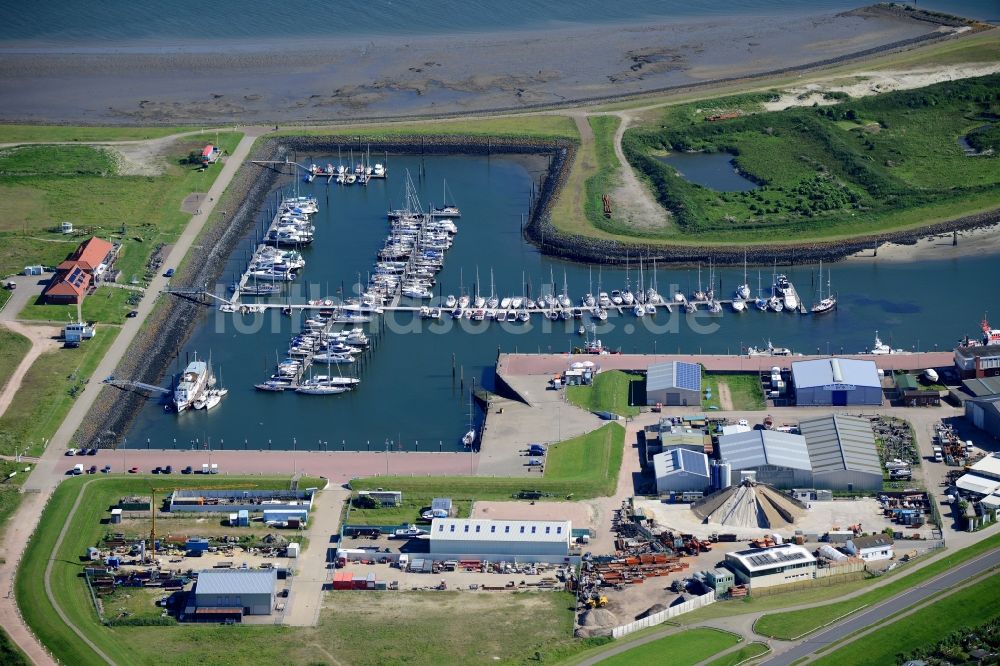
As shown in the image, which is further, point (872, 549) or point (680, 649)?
point (872, 549)

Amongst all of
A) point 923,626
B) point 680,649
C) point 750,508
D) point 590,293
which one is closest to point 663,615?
point 680,649

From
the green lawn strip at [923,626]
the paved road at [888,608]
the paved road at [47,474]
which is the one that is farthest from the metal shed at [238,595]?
the green lawn strip at [923,626]

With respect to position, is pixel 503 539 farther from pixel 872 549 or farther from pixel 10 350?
pixel 10 350

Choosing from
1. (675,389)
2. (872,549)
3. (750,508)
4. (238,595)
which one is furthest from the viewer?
(675,389)

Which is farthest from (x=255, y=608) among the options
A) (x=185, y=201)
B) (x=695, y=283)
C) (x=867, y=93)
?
(x=867, y=93)

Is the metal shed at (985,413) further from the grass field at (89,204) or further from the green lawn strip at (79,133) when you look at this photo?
the green lawn strip at (79,133)

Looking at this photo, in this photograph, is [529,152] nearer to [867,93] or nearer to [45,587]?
[867,93]

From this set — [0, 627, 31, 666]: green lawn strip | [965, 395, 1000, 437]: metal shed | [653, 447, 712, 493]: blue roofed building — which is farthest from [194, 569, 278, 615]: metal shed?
[965, 395, 1000, 437]: metal shed
